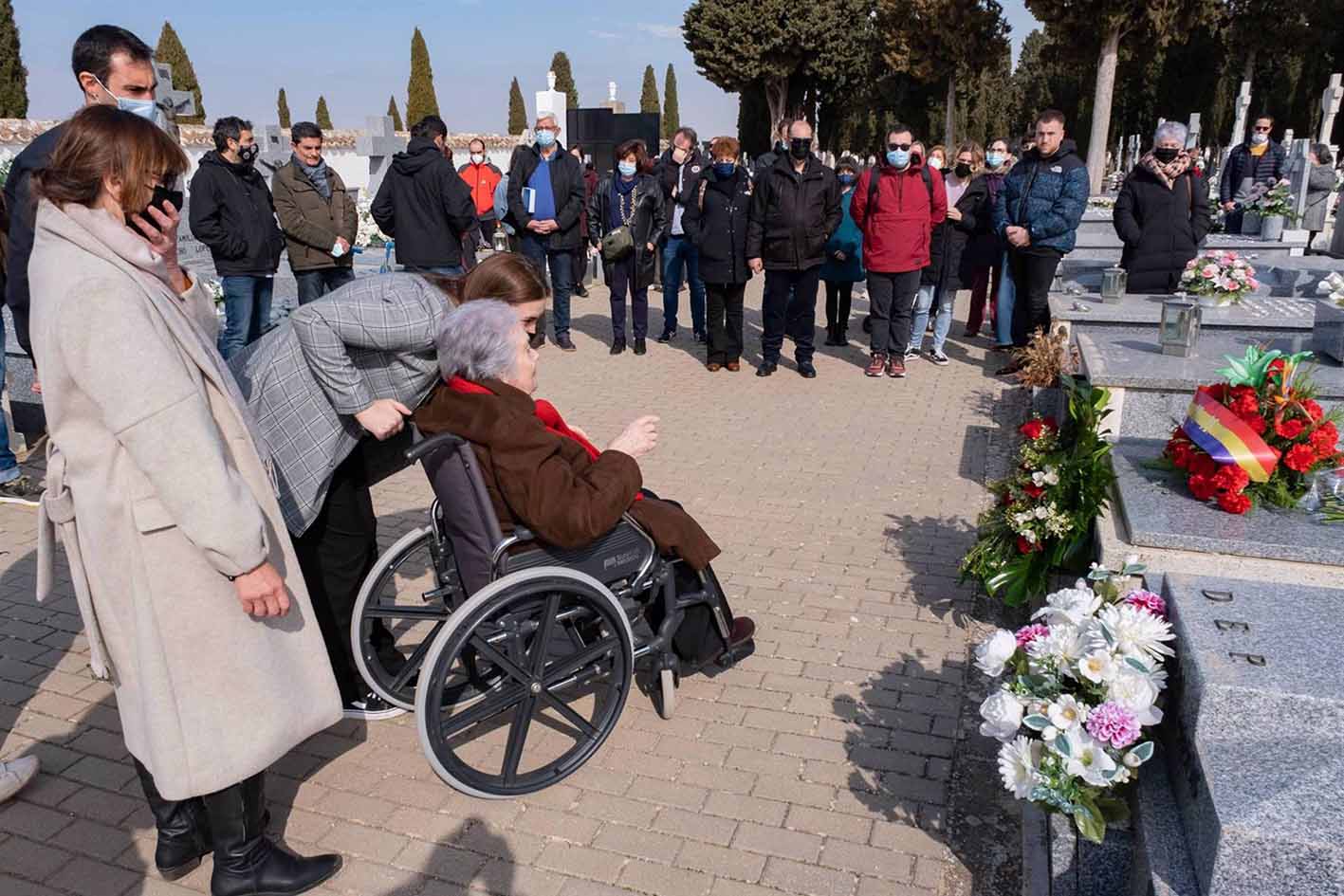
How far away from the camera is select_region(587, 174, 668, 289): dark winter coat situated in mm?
8438

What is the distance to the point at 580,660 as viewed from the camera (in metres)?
2.89

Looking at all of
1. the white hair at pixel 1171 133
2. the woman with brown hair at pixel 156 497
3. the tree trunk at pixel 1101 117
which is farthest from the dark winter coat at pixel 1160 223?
the tree trunk at pixel 1101 117

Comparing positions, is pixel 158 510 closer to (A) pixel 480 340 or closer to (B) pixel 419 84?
(A) pixel 480 340

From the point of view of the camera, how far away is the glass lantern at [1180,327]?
4832 mm

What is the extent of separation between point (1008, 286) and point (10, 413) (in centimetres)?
737

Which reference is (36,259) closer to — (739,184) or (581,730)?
(581,730)

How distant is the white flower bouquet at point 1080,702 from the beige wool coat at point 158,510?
5.56ft

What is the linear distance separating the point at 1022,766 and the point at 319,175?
6.61m

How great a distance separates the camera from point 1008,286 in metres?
7.96

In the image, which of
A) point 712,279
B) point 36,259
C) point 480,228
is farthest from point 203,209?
point 480,228

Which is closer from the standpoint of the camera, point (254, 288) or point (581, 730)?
point (581, 730)

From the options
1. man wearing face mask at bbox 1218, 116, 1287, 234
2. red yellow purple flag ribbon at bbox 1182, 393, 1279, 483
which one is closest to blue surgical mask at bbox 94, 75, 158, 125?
red yellow purple flag ribbon at bbox 1182, 393, 1279, 483

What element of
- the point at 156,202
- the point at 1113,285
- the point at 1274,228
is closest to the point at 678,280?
the point at 1113,285

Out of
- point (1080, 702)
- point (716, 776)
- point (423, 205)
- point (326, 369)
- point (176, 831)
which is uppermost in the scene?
point (423, 205)
